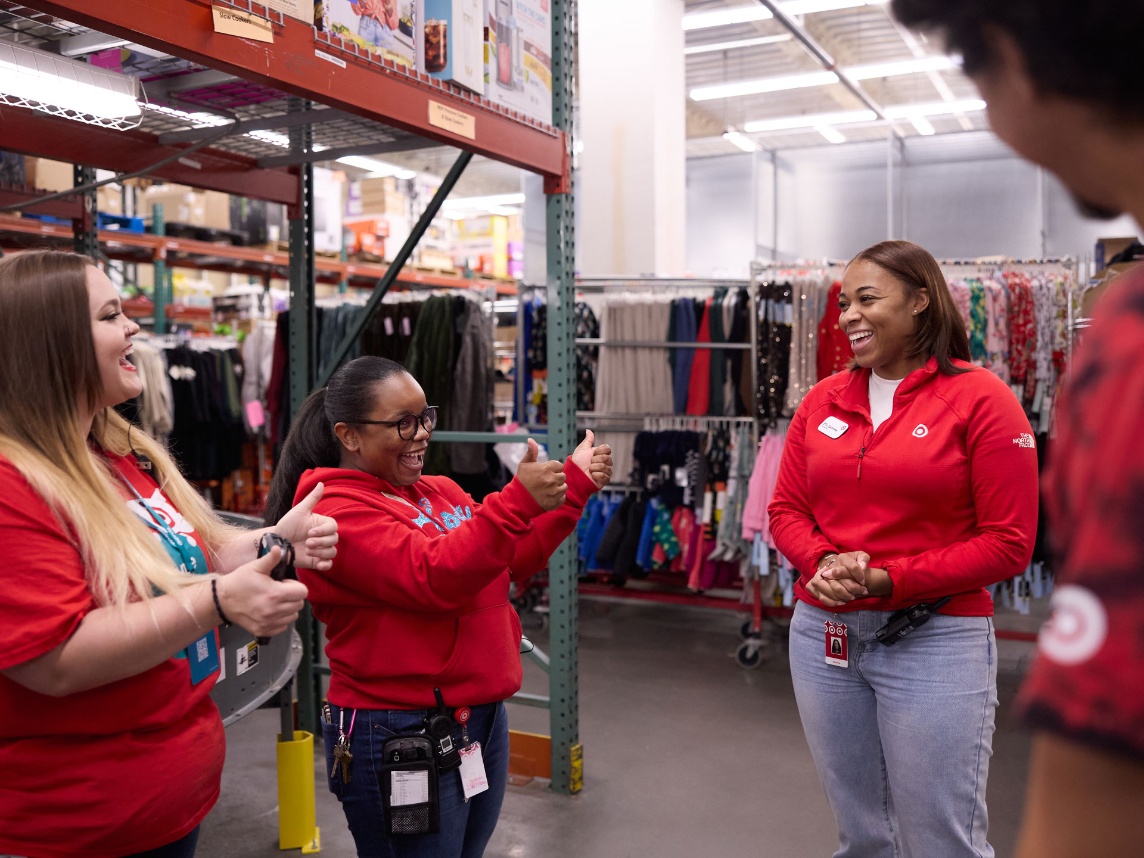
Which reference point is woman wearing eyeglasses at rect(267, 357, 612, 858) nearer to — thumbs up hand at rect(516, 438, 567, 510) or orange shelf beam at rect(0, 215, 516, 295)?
thumbs up hand at rect(516, 438, 567, 510)

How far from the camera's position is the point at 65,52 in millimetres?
2473

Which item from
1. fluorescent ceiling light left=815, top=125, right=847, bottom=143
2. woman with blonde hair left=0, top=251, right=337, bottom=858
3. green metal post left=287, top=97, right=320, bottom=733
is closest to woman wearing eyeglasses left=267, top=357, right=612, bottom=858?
woman with blonde hair left=0, top=251, right=337, bottom=858

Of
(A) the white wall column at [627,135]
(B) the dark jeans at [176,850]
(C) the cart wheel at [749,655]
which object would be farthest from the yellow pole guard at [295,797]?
(A) the white wall column at [627,135]

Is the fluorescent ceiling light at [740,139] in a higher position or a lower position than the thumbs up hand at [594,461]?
higher

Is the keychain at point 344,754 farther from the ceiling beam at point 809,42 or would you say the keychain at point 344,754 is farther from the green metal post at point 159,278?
the ceiling beam at point 809,42

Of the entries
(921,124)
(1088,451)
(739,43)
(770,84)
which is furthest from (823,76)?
(1088,451)

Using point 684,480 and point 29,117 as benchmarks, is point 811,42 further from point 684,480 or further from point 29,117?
point 29,117

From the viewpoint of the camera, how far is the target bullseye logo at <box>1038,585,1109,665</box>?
20.3 inches

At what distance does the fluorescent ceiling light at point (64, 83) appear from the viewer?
2271mm

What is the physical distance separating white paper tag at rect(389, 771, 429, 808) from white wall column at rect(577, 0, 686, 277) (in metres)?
6.22

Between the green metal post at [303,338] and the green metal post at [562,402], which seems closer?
the green metal post at [562,402]

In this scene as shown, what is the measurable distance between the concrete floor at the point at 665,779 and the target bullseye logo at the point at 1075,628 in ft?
9.68

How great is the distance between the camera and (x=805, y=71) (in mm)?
12562

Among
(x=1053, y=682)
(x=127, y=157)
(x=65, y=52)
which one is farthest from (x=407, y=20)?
(x=1053, y=682)
